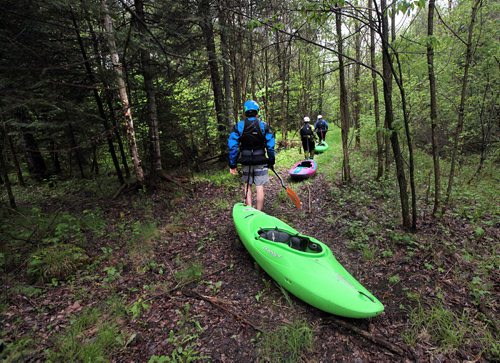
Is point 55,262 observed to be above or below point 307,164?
below

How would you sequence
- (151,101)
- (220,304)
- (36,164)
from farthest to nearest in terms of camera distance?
1. (36,164)
2. (151,101)
3. (220,304)

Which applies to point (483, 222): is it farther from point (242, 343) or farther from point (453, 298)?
point (242, 343)

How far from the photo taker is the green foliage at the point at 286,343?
2.67m

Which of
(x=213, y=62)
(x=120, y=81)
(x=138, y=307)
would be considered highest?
(x=213, y=62)

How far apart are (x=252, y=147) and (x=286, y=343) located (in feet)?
11.7

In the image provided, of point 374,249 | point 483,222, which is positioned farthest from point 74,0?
point 483,222

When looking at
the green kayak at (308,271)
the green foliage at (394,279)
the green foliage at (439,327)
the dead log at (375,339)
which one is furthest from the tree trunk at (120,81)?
the green foliage at (439,327)

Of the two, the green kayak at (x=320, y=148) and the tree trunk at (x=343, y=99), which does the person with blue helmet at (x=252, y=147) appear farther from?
the green kayak at (x=320, y=148)

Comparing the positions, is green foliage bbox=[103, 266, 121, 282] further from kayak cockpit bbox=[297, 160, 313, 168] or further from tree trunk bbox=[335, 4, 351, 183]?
kayak cockpit bbox=[297, 160, 313, 168]

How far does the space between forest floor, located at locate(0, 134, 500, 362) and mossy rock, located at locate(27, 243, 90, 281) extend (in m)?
0.11

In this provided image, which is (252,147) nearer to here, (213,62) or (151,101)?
(151,101)

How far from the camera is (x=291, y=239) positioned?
3.83m

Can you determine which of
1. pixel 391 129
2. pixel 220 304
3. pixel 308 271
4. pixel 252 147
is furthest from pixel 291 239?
pixel 391 129

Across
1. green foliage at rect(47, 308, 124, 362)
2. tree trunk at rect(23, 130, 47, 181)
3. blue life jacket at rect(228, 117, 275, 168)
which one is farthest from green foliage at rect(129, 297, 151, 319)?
tree trunk at rect(23, 130, 47, 181)
